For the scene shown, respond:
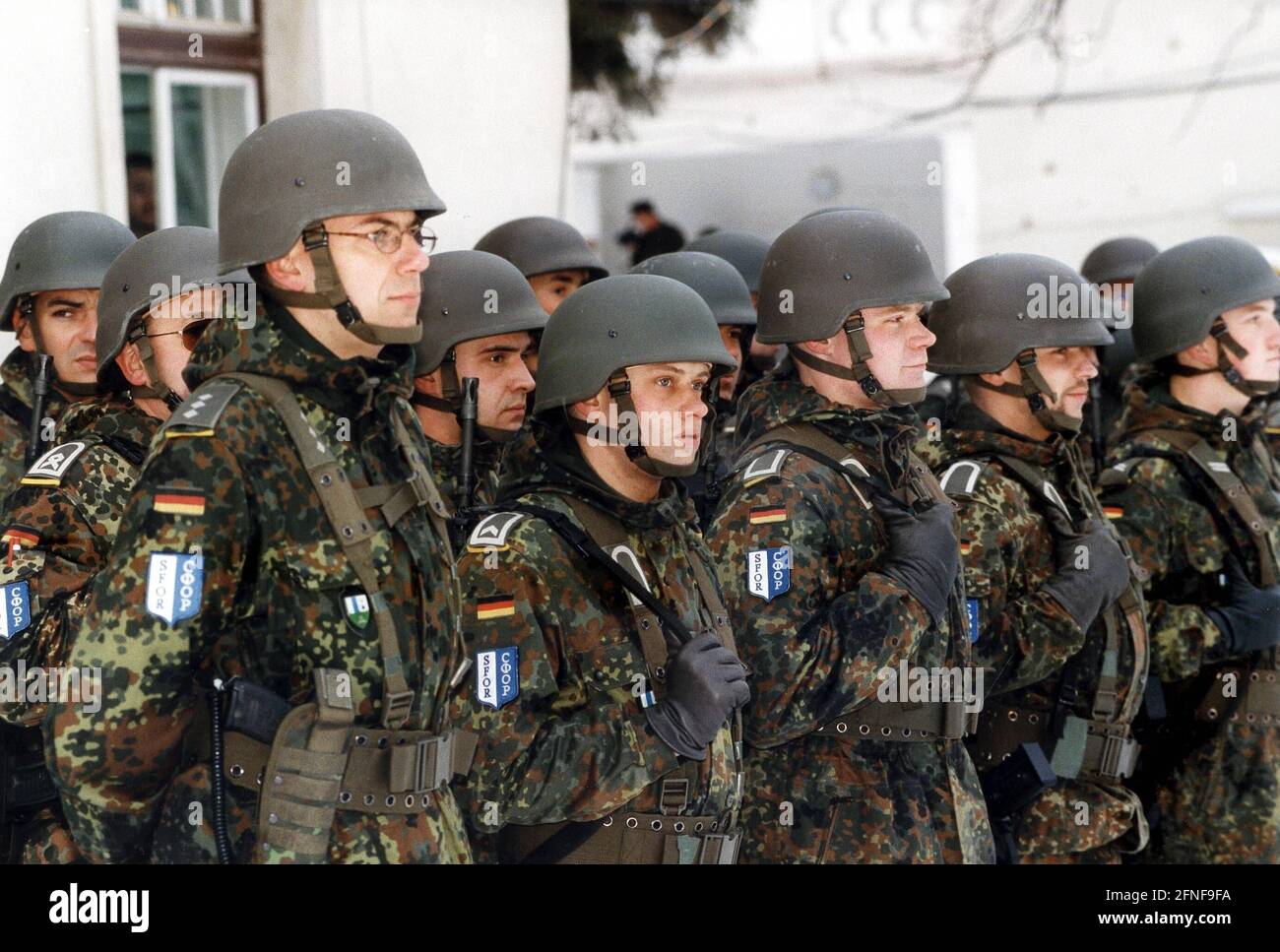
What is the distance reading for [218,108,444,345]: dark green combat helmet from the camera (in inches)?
133

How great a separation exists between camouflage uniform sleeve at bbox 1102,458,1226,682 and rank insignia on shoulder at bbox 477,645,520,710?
2446 millimetres

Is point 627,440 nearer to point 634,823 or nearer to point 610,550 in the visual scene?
point 610,550

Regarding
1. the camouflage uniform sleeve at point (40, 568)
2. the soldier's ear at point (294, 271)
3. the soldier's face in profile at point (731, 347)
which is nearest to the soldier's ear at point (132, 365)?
the camouflage uniform sleeve at point (40, 568)

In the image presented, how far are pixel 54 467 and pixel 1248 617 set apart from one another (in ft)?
11.2

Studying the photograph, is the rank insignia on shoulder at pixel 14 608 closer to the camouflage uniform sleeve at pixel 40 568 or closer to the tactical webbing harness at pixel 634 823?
the camouflage uniform sleeve at pixel 40 568

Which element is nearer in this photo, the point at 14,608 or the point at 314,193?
the point at 314,193

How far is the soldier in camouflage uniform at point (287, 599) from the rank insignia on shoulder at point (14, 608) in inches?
32.4

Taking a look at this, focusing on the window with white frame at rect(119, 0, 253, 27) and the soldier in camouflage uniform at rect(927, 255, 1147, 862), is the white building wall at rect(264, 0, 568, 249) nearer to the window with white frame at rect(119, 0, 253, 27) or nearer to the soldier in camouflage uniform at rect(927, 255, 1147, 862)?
the window with white frame at rect(119, 0, 253, 27)

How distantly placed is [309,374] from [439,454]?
1808mm

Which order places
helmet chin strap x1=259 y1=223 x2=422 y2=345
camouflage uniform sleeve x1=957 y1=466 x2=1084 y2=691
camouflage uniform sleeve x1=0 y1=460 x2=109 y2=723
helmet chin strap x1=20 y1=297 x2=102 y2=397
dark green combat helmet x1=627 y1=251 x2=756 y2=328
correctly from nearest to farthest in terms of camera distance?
helmet chin strap x1=259 y1=223 x2=422 y2=345 < camouflage uniform sleeve x1=0 y1=460 x2=109 y2=723 < camouflage uniform sleeve x1=957 y1=466 x2=1084 y2=691 < helmet chin strap x1=20 y1=297 x2=102 y2=397 < dark green combat helmet x1=627 y1=251 x2=756 y2=328

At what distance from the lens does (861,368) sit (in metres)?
4.60

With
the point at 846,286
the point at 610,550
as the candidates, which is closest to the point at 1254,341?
the point at 846,286

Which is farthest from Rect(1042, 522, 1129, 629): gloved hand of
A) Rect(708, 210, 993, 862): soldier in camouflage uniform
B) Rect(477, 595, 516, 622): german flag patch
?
Rect(477, 595, 516, 622): german flag patch
